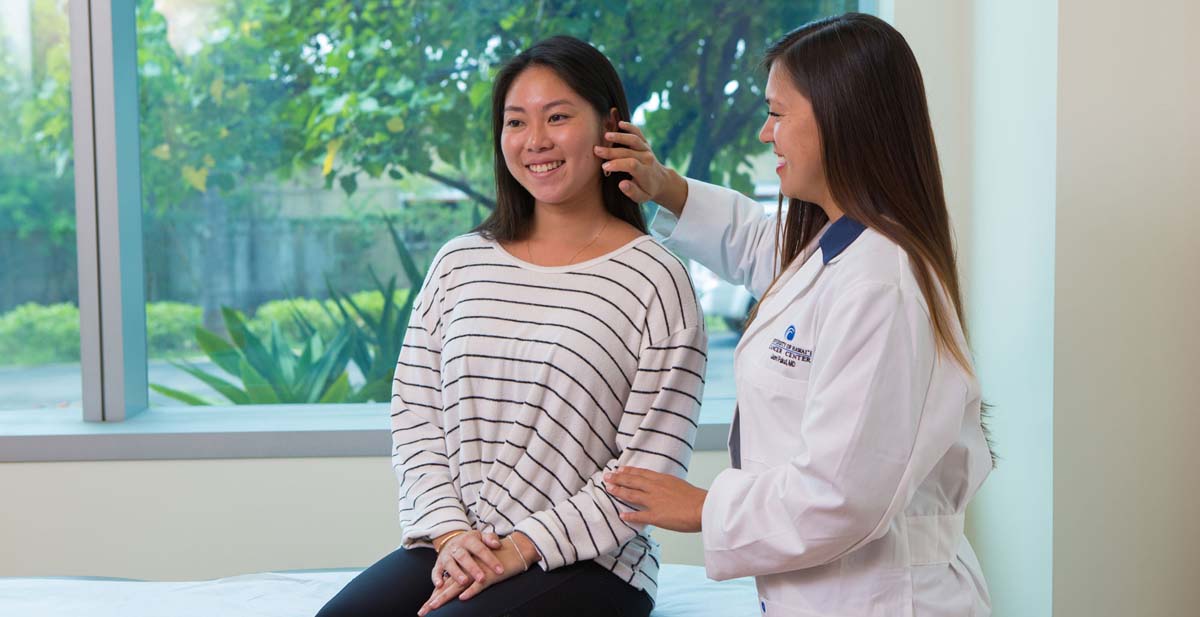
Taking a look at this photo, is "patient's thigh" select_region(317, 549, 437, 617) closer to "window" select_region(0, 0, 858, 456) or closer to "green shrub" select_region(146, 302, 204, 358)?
"window" select_region(0, 0, 858, 456)

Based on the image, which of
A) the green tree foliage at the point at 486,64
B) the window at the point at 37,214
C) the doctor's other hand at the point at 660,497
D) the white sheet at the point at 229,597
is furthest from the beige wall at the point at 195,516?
the doctor's other hand at the point at 660,497

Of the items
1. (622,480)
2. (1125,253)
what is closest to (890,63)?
(622,480)

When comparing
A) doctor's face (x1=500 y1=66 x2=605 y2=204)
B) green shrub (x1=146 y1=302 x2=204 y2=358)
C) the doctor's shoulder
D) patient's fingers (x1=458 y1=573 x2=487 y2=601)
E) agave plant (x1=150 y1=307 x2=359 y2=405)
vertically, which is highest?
doctor's face (x1=500 y1=66 x2=605 y2=204)

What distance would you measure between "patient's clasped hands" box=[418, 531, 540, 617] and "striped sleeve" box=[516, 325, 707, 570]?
25mm

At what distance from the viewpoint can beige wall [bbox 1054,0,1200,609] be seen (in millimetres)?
1792

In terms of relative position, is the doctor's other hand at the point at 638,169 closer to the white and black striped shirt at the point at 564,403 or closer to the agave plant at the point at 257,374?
the white and black striped shirt at the point at 564,403

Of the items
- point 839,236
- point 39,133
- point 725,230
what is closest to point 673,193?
point 725,230

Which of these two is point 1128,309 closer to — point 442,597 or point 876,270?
point 876,270

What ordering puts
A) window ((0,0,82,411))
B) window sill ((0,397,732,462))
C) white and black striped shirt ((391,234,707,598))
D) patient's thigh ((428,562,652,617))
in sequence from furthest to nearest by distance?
window ((0,0,82,411)) → window sill ((0,397,732,462)) → white and black striped shirt ((391,234,707,598)) → patient's thigh ((428,562,652,617))

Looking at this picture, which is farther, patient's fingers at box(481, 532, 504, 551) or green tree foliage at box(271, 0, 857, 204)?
green tree foliage at box(271, 0, 857, 204)

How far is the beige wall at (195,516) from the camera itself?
2.54 m

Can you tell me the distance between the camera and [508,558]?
1.55 meters

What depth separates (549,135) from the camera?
1663mm

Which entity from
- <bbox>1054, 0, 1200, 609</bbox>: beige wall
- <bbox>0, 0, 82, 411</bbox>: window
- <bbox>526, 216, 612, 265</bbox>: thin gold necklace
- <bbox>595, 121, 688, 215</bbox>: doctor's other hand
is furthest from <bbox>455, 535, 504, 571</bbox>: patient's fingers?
<bbox>0, 0, 82, 411</bbox>: window
